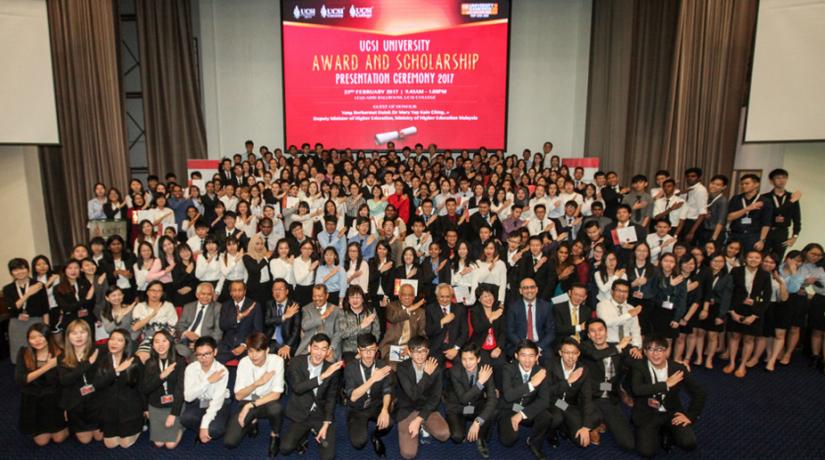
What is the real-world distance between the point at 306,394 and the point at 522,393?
205 cm

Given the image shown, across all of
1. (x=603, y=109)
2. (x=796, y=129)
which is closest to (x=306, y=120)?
(x=603, y=109)

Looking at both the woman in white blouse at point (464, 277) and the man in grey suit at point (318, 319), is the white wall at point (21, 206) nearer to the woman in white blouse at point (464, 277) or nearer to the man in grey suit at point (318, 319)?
the man in grey suit at point (318, 319)

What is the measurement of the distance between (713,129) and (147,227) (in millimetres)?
9047

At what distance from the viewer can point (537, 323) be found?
5199 mm

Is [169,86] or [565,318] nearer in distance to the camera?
[565,318]

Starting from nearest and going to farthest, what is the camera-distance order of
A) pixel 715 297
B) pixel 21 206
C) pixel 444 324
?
pixel 444 324 < pixel 715 297 < pixel 21 206

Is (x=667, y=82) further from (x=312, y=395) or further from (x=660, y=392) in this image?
(x=312, y=395)

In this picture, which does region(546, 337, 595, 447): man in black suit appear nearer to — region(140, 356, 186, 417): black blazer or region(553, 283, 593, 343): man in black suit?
region(553, 283, 593, 343): man in black suit

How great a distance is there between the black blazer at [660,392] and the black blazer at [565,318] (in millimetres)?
891

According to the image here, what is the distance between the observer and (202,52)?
12.4m

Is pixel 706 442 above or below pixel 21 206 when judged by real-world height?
below

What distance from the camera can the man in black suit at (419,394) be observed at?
13.9 feet

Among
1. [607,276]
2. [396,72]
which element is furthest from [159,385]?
[396,72]

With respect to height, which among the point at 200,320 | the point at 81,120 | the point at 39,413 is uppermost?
the point at 81,120
